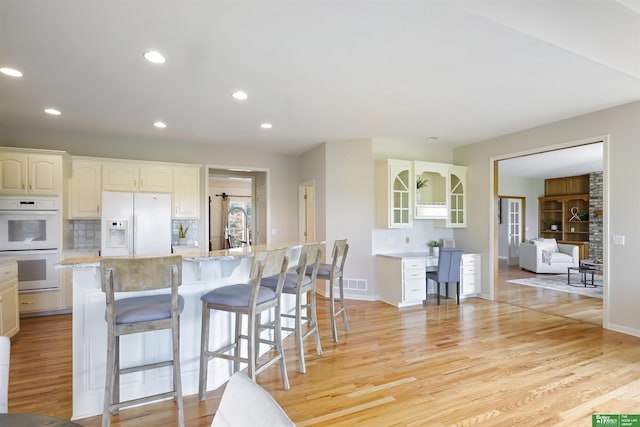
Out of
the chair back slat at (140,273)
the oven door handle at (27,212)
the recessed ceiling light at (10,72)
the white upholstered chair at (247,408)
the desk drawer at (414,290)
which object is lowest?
the desk drawer at (414,290)

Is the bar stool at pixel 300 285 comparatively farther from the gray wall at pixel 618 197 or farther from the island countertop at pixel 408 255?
the gray wall at pixel 618 197

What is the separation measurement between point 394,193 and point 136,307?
4.13 m

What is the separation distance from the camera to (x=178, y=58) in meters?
2.62

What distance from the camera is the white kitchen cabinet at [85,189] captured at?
15.4 ft

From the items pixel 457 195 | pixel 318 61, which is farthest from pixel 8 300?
pixel 457 195

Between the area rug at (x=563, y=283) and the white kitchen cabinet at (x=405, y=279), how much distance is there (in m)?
3.09

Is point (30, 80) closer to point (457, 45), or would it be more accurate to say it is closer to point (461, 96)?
point (457, 45)

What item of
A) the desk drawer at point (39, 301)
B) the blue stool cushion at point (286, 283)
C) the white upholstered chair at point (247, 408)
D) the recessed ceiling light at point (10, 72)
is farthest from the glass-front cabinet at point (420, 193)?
the desk drawer at point (39, 301)

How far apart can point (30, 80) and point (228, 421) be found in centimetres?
382

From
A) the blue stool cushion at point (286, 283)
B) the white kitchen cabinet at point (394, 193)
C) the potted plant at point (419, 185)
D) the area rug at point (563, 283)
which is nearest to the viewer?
the blue stool cushion at point (286, 283)

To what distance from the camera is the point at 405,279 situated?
15.8 feet

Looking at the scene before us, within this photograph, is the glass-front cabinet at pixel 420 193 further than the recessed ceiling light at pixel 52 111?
Yes

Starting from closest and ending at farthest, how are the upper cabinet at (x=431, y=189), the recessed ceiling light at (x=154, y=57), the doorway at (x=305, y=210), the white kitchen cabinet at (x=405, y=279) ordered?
the recessed ceiling light at (x=154, y=57), the white kitchen cabinet at (x=405, y=279), the upper cabinet at (x=431, y=189), the doorway at (x=305, y=210)

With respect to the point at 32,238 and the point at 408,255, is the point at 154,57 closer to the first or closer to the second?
the point at 32,238
